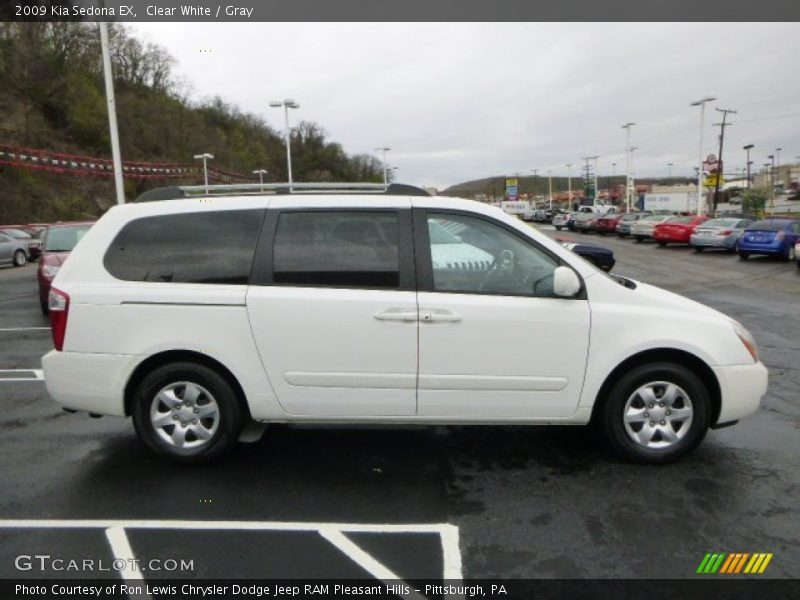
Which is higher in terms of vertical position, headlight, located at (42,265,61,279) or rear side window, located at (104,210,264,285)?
rear side window, located at (104,210,264,285)

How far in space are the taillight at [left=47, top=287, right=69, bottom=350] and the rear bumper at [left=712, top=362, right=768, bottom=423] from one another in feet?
14.2

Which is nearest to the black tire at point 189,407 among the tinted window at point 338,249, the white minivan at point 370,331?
the white minivan at point 370,331

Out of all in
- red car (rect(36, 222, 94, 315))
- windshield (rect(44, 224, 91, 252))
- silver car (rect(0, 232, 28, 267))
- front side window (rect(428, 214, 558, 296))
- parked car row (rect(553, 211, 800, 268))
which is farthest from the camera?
silver car (rect(0, 232, 28, 267))

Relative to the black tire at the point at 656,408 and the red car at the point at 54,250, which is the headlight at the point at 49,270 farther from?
the black tire at the point at 656,408

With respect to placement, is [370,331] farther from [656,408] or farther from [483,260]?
[656,408]

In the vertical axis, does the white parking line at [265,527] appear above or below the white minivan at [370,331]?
below

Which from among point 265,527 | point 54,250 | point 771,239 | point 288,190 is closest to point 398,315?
point 288,190

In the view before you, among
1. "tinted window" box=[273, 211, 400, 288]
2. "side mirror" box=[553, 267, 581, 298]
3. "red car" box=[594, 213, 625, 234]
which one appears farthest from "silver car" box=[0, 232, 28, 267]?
"red car" box=[594, 213, 625, 234]

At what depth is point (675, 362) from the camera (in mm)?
3953

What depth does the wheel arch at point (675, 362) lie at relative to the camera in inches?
154

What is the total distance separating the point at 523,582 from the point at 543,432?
196 centimetres

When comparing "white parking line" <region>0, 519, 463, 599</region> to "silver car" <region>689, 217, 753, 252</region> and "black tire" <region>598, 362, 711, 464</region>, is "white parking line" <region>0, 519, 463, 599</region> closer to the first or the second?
"black tire" <region>598, 362, 711, 464</region>

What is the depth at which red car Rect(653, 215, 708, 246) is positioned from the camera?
87.3 feet

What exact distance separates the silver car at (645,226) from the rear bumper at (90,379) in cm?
2949
